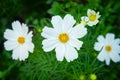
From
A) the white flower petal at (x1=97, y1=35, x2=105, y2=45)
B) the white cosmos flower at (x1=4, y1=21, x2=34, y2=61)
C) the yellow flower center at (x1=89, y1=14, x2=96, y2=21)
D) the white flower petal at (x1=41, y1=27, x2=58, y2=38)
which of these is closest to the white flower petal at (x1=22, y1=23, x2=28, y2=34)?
the white cosmos flower at (x1=4, y1=21, x2=34, y2=61)

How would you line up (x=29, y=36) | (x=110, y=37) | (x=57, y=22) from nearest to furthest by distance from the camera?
(x=57, y=22), (x=29, y=36), (x=110, y=37)

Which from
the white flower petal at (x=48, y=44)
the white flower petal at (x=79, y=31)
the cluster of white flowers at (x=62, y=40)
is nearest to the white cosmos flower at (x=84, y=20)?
the cluster of white flowers at (x=62, y=40)

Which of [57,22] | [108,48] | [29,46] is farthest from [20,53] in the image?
[108,48]

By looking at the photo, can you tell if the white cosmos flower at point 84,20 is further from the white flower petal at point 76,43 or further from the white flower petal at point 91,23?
the white flower petal at point 76,43

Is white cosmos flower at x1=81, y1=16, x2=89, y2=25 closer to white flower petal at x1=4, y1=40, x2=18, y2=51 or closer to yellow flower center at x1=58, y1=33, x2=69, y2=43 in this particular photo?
yellow flower center at x1=58, y1=33, x2=69, y2=43

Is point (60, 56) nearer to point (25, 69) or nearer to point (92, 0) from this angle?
point (25, 69)

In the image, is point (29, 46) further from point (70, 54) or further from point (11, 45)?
point (70, 54)
